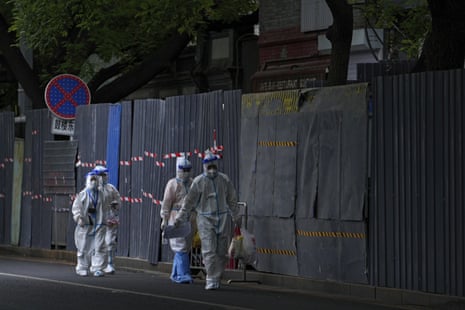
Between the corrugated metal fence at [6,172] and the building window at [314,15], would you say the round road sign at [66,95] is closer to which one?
the corrugated metal fence at [6,172]

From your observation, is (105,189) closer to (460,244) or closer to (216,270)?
(216,270)

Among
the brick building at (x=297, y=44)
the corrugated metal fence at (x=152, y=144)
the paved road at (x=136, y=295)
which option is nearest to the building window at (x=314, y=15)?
the brick building at (x=297, y=44)

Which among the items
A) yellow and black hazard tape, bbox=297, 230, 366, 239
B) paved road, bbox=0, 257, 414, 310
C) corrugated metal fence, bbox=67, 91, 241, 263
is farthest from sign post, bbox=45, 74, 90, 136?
yellow and black hazard tape, bbox=297, 230, 366, 239

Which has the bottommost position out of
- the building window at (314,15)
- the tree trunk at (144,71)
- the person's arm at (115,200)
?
the person's arm at (115,200)

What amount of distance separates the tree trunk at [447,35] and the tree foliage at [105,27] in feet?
24.4

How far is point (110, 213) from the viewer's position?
18562mm

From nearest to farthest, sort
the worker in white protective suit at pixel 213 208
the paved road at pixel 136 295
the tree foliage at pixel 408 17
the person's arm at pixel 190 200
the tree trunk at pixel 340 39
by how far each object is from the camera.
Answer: the paved road at pixel 136 295
the worker in white protective suit at pixel 213 208
the person's arm at pixel 190 200
the tree trunk at pixel 340 39
the tree foliage at pixel 408 17

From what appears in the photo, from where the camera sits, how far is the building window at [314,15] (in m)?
26.2

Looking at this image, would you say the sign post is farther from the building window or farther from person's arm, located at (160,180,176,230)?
the building window

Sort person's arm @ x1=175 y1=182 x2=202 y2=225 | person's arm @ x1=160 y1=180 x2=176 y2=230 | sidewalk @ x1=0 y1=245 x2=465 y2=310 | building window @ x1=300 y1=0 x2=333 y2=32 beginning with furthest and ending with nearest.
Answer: building window @ x1=300 y1=0 x2=333 y2=32
person's arm @ x1=160 y1=180 x2=176 y2=230
person's arm @ x1=175 y1=182 x2=202 y2=225
sidewalk @ x1=0 y1=245 x2=465 y2=310

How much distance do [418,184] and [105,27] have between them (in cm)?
1306

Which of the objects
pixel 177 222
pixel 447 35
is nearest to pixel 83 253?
pixel 177 222

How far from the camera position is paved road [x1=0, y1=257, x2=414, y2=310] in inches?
511

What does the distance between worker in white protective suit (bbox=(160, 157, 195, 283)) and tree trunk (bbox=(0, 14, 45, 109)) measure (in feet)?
35.6
